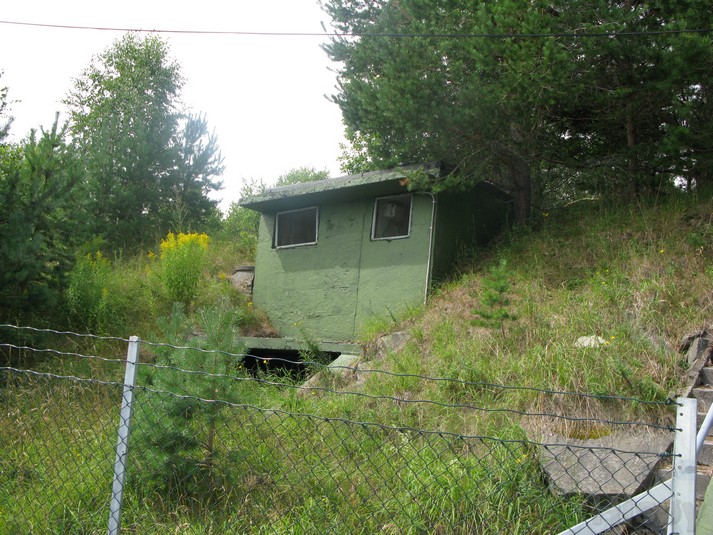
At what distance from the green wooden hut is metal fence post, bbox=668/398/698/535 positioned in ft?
24.5

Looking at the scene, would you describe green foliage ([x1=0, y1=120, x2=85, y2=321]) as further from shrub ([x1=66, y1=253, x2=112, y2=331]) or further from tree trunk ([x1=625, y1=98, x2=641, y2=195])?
tree trunk ([x1=625, y1=98, x2=641, y2=195])

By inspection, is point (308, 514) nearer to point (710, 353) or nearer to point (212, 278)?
point (710, 353)

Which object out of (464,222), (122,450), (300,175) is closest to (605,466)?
(122,450)

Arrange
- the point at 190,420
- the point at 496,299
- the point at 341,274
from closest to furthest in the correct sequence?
1. the point at 190,420
2. the point at 496,299
3. the point at 341,274

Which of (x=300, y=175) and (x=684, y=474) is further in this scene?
(x=300, y=175)

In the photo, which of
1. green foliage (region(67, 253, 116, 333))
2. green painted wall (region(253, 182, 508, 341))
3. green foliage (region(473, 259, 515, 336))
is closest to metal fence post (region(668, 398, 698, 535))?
green foliage (region(473, 259, 515, 336))

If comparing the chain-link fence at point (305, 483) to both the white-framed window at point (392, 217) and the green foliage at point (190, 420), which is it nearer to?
the green foliage at point (190, 420)

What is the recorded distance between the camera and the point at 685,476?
2.63 m

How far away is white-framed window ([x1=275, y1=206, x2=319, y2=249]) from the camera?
12.4 m

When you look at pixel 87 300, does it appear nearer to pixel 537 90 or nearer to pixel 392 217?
pixel 392 217

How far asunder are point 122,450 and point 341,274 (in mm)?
7970

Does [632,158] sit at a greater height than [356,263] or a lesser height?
greater

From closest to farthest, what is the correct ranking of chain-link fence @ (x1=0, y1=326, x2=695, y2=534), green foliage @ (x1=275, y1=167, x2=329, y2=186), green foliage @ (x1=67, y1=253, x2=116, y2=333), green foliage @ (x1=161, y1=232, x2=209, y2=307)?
chain-link fence @ (x1=0, y1=326, x2=695, y2=534)
green foliage @ (x1=67, y1=253, x2=116, y2=333)
green foliage @ (x1=161, y1=232, x2=209, y2=307)
green foliage @ (x1=275, y1=167, x2=329, y2=186)

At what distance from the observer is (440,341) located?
26.9 ft
